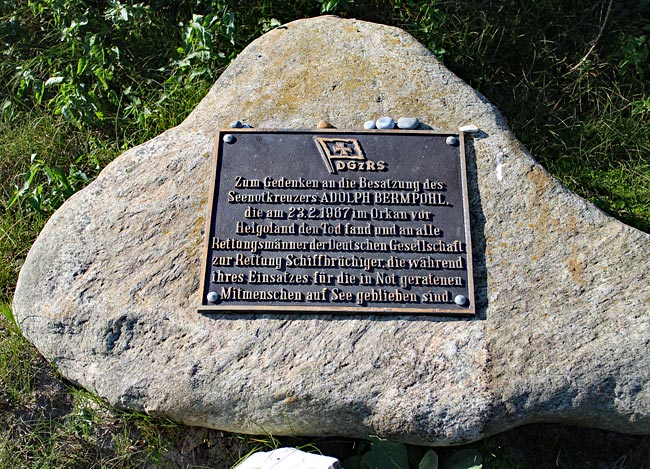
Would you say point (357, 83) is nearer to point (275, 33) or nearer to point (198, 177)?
point (275, 33)

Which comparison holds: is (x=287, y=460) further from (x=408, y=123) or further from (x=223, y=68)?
(x=223, y=68)

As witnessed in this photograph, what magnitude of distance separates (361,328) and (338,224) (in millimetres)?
498

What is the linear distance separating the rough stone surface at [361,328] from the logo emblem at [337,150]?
165mm

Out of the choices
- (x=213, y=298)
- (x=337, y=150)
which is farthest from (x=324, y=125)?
(x=213, y=298)

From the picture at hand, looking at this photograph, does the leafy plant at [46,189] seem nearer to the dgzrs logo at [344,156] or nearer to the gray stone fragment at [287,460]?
the dgzrs logo at [344,156]

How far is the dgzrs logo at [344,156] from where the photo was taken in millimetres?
2988

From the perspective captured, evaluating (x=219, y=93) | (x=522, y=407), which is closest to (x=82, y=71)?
(x=219, y=93)

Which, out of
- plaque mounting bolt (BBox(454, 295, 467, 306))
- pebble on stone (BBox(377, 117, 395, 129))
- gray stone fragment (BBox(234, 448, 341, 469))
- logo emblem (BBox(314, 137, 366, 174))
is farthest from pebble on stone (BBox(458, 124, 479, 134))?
gray stone fragment (BBox(234, 448, 341, 469))

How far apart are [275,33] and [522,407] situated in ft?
7.64

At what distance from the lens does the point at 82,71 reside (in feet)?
13.3

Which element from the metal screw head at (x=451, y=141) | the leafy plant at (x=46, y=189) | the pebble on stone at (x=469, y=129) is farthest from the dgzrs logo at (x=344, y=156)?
the leafy plant at (x=46, y=189)

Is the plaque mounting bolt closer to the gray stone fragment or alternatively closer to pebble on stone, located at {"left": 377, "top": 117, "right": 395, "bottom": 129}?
the gray stone fragment

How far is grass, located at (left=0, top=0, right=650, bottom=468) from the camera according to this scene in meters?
3.84

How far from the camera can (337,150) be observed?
3.02 metres
